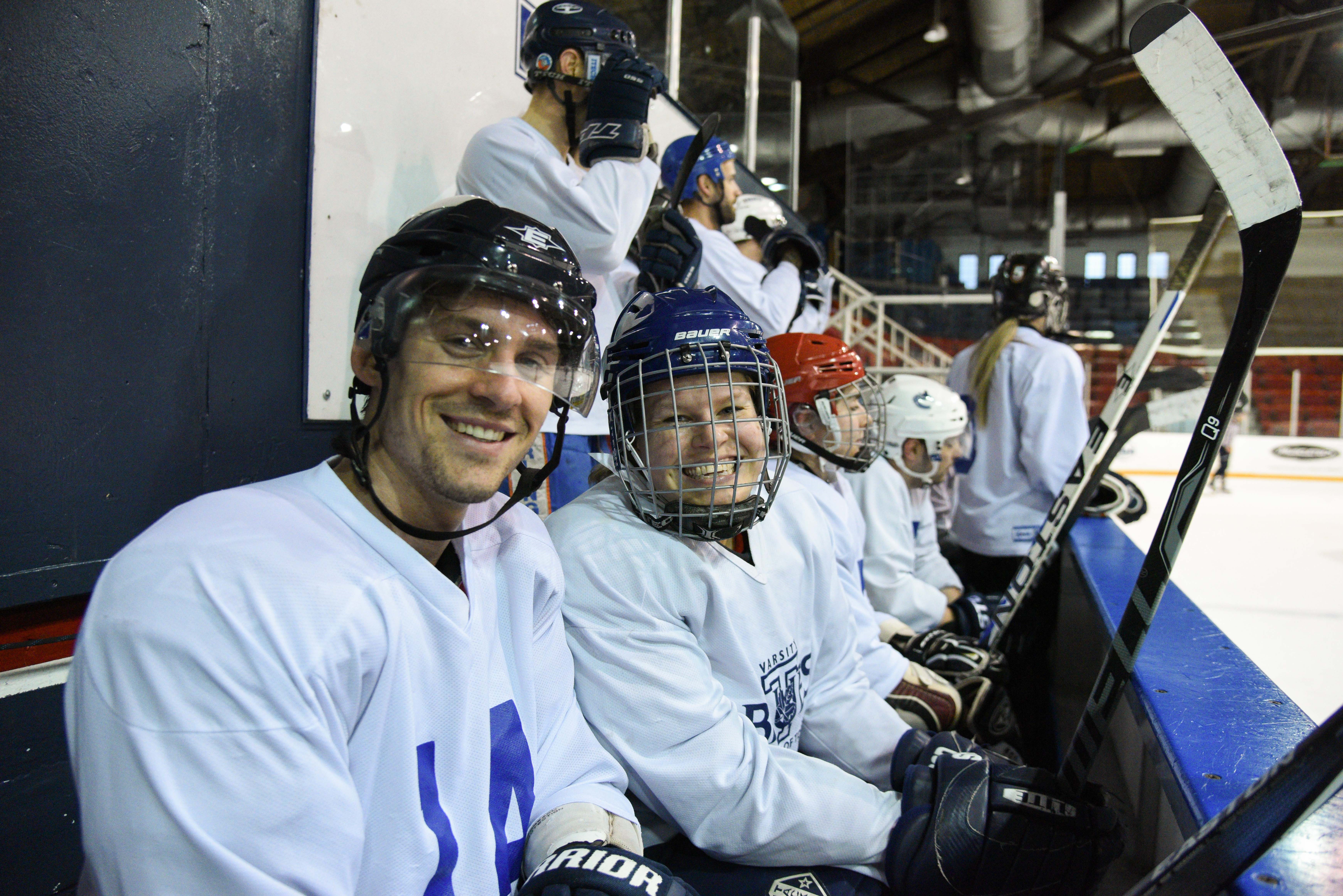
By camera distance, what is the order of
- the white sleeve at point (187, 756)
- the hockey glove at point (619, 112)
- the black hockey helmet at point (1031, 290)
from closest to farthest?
the white sleeve at point (187, 756)
the hockey glove at point (619, 112)
the black hockey helmet at point (1031, 290)

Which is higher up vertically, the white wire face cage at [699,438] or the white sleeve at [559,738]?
the white wire face cage at [699,438]

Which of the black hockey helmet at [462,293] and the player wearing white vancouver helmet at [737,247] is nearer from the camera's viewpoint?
the black hockey helmet at [462,293]

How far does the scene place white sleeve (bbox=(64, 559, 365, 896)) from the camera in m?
0.63

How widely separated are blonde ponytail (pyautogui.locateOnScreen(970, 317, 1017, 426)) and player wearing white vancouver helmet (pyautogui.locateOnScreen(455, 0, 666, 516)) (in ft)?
5.65

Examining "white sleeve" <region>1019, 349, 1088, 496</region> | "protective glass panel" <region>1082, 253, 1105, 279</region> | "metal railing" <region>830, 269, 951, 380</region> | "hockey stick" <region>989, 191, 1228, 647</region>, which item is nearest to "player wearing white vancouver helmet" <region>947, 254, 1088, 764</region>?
"white sleeve" <region>1019, 349, 1088, 496</region>

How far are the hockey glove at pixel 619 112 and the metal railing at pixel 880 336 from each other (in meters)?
4.62

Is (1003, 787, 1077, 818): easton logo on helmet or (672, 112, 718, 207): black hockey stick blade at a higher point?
(672, 112, 718, 207): black hockey stick blade

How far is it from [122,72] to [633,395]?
87 centimetres

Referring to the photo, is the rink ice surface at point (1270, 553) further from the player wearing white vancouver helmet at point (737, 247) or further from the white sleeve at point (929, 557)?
the player wearing white vancouver helmet at point (737, 247)

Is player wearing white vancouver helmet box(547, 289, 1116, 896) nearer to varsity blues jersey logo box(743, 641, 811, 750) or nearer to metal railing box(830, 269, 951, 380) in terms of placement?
varsity blues jersey logo box(743, 641, 811, 750)

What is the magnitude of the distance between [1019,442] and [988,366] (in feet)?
1.03

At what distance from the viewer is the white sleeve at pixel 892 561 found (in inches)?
91.7

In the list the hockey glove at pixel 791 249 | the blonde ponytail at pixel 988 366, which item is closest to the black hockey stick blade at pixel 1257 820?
the hockey glove at pixel 791 249

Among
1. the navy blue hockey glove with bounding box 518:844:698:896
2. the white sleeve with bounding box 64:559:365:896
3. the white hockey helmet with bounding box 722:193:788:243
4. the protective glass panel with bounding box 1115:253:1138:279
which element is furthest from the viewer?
the protective glass panel with bounding box 1115:253:1138:279
